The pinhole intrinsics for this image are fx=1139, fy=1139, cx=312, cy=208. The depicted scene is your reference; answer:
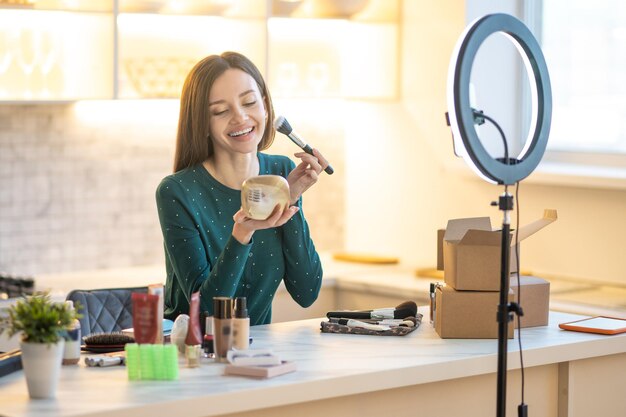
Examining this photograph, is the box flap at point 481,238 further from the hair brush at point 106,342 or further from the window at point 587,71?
the window at point 587,71

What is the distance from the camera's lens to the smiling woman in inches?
121

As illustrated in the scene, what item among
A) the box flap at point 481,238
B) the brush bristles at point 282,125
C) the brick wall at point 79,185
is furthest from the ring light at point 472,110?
the brick wall at point 79,185

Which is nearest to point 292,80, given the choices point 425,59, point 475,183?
point 425,59

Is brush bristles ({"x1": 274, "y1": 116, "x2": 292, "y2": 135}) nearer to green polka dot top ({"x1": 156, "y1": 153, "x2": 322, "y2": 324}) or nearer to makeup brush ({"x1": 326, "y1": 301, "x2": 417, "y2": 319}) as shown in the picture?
green polka dot top ({"x1": 156, "y1": 153, "x2": 322, "y2": 324})

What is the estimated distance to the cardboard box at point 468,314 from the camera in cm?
292

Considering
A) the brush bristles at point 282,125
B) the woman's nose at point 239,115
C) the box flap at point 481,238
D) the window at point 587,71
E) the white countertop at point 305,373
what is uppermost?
the window at point 587,71

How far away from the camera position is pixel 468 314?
9.58 feet

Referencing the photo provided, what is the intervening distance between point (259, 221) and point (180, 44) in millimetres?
2268

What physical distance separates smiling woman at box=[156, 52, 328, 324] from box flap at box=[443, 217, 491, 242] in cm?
40

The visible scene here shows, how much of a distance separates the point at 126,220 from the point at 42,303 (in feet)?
8.94

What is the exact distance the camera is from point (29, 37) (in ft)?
14.3

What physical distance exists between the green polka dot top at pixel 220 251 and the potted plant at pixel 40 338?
26.2 inches

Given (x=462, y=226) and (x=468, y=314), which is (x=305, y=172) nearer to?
(x=462, y=226)

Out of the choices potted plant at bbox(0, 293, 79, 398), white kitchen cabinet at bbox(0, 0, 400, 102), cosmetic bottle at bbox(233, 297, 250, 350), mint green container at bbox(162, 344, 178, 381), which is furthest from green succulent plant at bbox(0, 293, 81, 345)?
white kitchen cabinet at bbox(0, 0, 400, 102)
